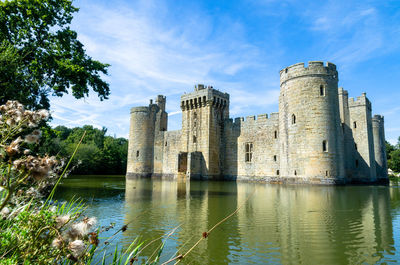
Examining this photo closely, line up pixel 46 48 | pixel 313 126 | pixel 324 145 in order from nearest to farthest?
pixel 46 48
pixel 324 145
pixel 313 126

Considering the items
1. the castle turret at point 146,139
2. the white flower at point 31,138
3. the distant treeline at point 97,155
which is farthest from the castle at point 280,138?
the white flower at point 31,138

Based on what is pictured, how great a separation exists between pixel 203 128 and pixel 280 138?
8.79 m

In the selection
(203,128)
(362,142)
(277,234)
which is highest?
(203,128)

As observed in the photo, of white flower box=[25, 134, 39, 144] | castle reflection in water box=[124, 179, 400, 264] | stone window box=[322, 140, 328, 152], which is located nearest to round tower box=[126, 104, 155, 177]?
stone window box=[322, 140, 328, 152]

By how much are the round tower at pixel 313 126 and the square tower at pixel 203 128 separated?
336 inches

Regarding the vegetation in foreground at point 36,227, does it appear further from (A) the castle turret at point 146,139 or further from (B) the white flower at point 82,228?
(A) the castle turret at point 146,139

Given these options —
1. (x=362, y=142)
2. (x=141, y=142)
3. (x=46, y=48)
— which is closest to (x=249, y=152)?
(x=362, y=142)

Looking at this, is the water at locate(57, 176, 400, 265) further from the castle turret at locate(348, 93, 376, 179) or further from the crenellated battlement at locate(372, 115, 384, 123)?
the crenellated battlement at locate(372, 115, 384, 123)

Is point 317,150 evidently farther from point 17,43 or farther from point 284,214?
point 17,43

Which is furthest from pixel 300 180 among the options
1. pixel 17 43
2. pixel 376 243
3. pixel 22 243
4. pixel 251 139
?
pixel 22 243

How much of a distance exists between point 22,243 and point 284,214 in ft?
25.3

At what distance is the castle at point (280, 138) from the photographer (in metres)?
21.2

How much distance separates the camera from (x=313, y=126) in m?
21.3

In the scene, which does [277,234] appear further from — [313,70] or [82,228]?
[313,70]
